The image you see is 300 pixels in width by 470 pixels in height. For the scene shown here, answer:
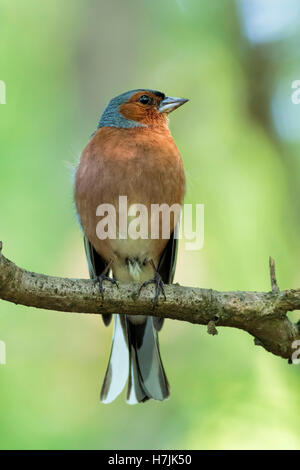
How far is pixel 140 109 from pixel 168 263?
1.54 metres

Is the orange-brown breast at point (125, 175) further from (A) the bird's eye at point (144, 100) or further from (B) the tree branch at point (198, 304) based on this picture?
(B) the tree branch at point (198, 304)

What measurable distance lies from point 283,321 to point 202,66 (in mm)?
4289

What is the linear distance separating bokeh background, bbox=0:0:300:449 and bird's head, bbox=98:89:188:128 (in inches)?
19.6

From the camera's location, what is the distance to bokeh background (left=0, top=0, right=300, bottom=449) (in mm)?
5340

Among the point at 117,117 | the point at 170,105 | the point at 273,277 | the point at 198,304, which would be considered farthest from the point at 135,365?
the point at 170,105

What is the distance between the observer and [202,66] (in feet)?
24.5

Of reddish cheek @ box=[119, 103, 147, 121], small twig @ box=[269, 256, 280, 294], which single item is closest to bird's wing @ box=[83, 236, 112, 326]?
reddish cheek @ box=[119, 103, 147, 121]

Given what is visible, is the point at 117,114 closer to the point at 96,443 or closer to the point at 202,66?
the point at 202,66

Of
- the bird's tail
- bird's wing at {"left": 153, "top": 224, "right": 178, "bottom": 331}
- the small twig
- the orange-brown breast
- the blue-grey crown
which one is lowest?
the bird's tail

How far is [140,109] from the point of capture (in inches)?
226

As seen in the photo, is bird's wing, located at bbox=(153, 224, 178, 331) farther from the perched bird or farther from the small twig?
the small twig

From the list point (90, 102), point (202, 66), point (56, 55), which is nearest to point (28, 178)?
point (90, 102)

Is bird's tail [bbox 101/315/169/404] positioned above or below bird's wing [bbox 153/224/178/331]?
below

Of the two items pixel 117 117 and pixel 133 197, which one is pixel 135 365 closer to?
pixel 133 197
